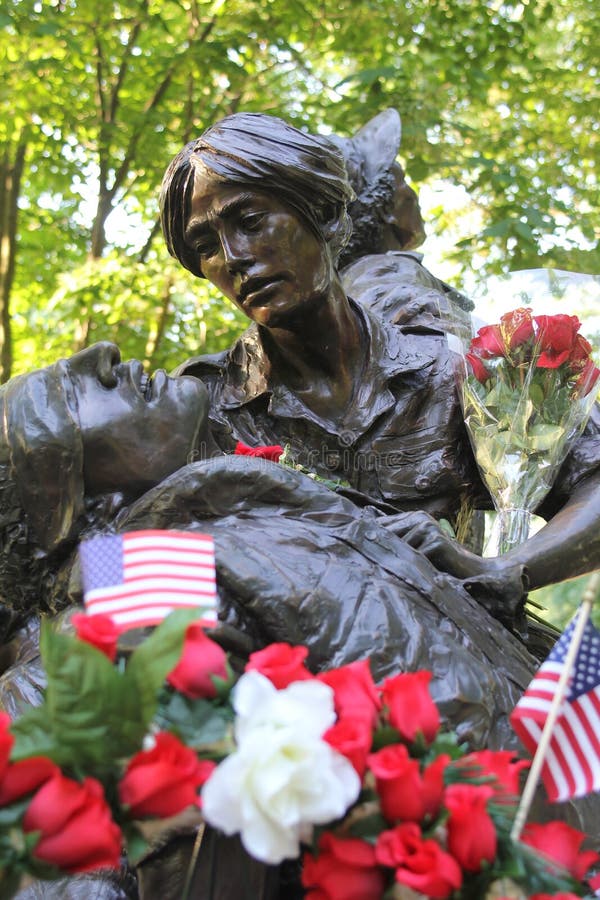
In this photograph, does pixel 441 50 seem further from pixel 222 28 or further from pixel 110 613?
pixel 110 613

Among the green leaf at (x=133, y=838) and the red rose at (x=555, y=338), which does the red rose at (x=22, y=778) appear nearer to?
the green leaf at (x=133, y=838)

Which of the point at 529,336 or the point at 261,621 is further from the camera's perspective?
the point at 529,336

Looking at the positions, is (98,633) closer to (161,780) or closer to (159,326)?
(161,780)

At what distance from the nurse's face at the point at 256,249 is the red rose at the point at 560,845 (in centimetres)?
194

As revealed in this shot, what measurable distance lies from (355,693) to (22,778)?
1.63 ft

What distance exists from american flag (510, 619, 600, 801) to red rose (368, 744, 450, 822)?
0.28m

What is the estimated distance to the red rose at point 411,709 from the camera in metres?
1.73

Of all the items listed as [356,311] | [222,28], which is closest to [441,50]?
[222,28]

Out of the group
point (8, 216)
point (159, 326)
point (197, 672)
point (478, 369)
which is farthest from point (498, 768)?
point (8, 216)

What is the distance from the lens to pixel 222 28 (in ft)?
28.2

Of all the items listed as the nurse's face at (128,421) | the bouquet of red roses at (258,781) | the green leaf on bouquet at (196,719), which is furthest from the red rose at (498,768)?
the nurse's face at (128,421)

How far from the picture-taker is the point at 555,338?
328cm

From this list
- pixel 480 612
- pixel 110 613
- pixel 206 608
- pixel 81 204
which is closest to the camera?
pixel 206 608

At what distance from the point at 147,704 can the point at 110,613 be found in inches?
14.2
